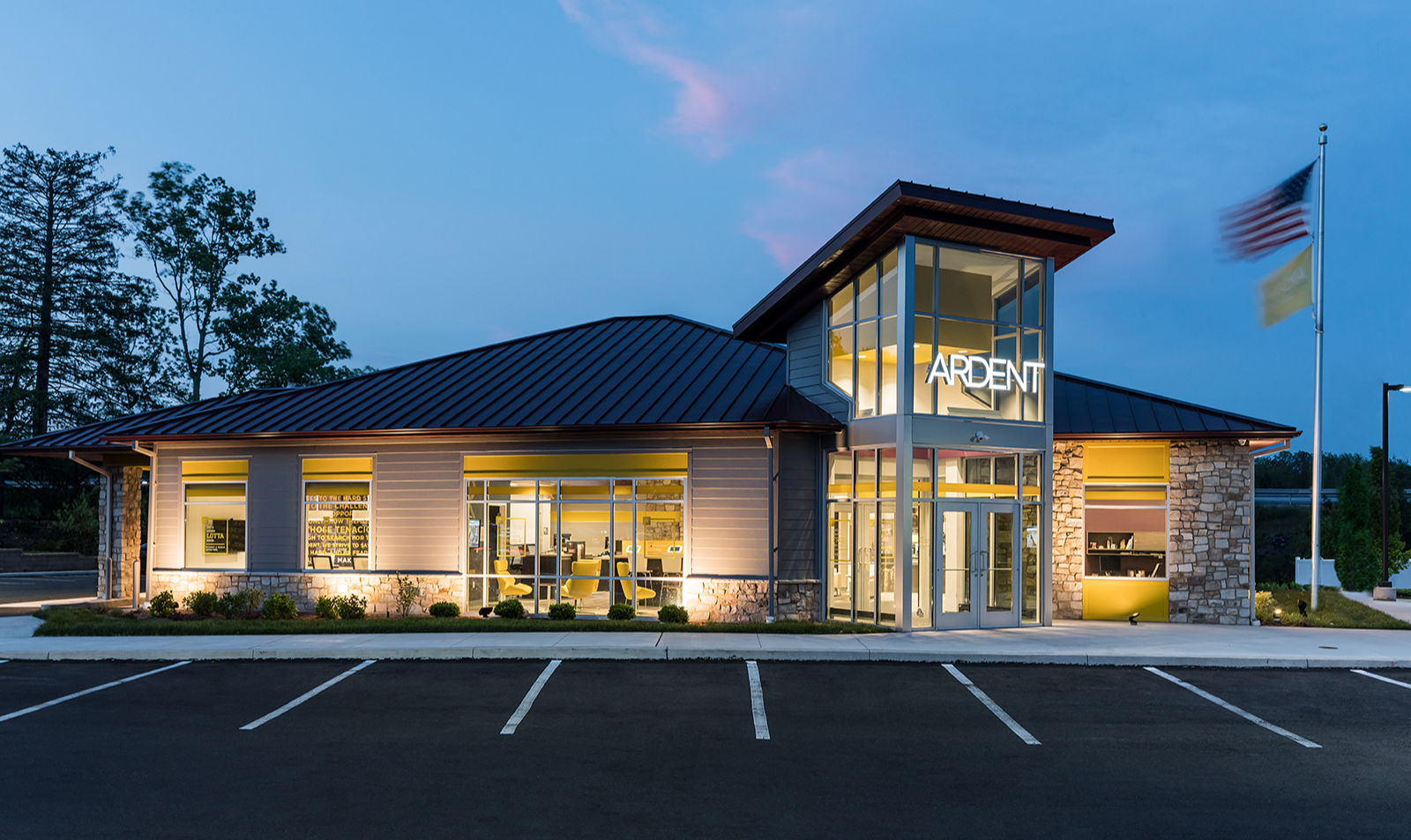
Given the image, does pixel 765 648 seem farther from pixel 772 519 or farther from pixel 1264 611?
pixel 1264 611

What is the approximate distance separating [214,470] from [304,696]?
979 centimetres

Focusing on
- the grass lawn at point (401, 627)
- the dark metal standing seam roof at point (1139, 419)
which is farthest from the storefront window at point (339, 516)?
the dark metal standing seam roof at point (1139, 419)

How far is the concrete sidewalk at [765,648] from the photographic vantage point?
39.9 feet

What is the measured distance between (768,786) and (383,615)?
11.8 m

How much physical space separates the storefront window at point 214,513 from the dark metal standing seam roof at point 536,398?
2.85 ft

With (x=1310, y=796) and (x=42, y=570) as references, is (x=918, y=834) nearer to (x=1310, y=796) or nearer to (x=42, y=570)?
(x=1310, y=796)

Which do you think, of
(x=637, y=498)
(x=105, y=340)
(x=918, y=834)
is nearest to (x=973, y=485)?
(x=637, y=498)

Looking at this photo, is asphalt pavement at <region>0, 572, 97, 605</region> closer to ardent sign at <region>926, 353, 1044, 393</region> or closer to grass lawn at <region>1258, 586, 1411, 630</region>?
ardent sign at <region>926, 353, 1044, 393</region>

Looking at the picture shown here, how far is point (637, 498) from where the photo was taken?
16234mm

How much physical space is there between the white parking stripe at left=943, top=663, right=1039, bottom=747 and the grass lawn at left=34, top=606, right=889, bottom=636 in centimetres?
294

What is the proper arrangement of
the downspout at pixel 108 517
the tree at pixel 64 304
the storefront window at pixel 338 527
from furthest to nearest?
1. the tree at pixel 64 304
2. the downspout at pixel 108 517
3. the storefront window at pixel 338 527

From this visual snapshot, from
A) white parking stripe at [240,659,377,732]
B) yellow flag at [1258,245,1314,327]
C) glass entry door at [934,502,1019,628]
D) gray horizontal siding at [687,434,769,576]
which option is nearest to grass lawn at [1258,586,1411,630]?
glass entry door at [934,502,1019,628]

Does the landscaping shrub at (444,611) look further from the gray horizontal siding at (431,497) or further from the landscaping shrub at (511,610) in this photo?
the gray horizontal siding at (431,497)

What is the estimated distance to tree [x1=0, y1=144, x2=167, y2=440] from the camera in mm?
35844
